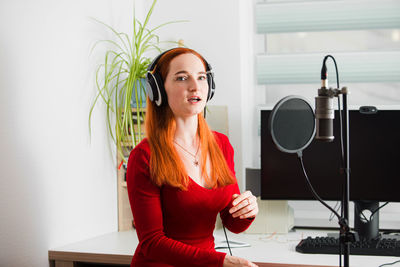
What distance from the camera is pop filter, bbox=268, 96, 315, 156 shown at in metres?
1.13

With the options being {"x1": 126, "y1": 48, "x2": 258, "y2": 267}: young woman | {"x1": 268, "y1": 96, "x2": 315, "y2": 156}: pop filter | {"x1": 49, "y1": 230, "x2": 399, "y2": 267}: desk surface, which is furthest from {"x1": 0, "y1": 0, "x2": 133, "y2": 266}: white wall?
{"x1": 268, "y1": 96, "x2": 315, "y2": 156}: pop filter

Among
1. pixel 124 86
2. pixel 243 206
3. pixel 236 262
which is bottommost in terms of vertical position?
pixel 236 262

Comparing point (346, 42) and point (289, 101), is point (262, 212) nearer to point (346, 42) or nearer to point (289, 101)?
point (346, 42)

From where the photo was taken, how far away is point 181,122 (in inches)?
62.0

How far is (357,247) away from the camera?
6.04 feet

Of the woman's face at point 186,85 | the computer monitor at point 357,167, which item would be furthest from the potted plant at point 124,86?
the woman's face at point 186,85

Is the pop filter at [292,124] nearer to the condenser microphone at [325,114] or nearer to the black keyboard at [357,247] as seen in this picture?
the condenser microphone at [325,114]

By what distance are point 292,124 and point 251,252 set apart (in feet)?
2.76

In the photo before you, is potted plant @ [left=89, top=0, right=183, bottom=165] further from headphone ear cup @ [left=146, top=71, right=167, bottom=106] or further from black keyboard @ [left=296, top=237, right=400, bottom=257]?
black keyboard @ [left=296, top=237, right=400, bottom=257]

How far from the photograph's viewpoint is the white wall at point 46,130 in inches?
69.9

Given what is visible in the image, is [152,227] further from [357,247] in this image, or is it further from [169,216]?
[357,247]

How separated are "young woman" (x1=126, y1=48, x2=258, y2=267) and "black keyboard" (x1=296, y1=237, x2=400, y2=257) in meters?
0.39

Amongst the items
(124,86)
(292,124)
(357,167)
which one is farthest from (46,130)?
(357,167)

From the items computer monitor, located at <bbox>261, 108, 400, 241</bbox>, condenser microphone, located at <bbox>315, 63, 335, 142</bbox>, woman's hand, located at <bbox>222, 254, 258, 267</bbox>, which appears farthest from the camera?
computer monitor, located at <bbox>261, 108, 400, 241</bbox>
